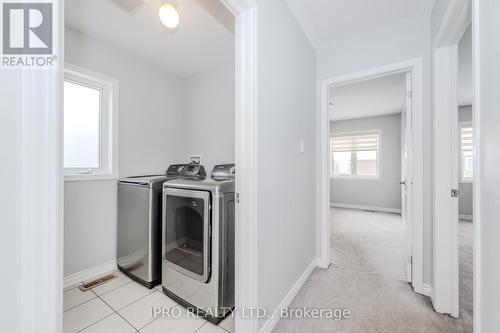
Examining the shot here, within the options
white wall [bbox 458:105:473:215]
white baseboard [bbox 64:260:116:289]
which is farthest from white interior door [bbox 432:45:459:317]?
white wall [bbox 458:105:473:215]

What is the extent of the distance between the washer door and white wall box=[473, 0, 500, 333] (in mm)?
1422

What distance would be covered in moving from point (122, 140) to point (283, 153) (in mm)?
1913

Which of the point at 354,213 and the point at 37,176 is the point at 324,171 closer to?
the point at 37,176

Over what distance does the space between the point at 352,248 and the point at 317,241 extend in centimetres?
91

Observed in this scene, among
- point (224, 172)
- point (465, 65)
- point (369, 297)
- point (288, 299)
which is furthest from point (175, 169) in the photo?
point (465, 65)

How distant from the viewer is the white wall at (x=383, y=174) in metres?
4.98

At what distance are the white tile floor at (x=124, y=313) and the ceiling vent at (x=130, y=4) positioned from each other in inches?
99.6

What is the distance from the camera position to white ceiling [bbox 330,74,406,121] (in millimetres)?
3270

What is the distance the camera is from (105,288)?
1.87 meters

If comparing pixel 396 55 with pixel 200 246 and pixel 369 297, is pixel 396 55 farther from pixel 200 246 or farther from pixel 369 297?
pixel 200 246

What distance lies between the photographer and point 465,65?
9.09ft

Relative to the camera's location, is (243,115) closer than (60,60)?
No

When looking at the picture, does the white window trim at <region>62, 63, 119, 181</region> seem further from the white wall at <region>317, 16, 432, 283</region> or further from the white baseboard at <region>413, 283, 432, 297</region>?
the white baseboard at <region>413, 283, 432, 297</region>

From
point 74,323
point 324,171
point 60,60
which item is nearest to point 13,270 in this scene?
point 60,60
